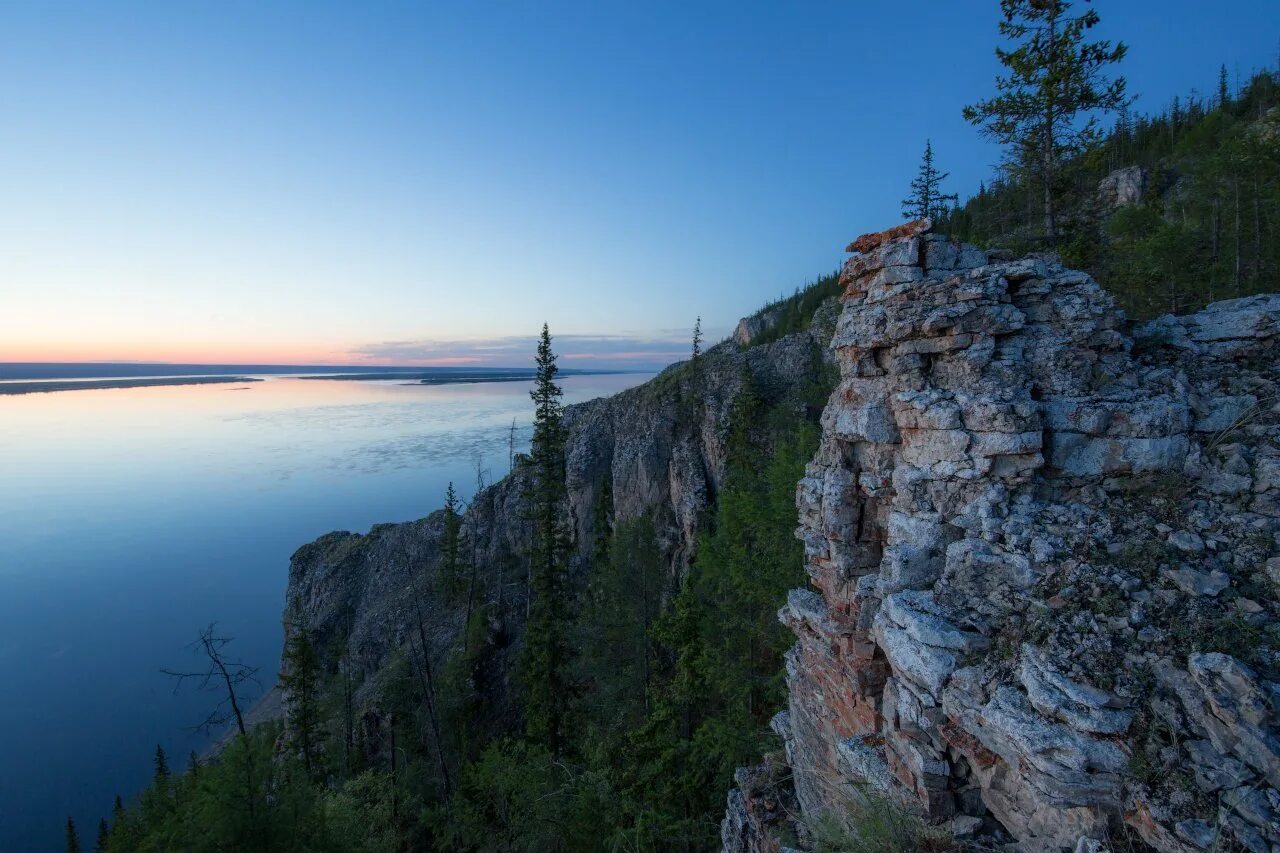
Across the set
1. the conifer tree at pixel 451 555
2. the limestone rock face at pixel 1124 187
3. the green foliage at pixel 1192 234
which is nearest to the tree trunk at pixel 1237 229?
the green foliage at pixel 1192 234

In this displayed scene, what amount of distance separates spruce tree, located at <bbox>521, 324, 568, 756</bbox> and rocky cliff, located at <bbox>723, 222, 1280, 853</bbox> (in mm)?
19384

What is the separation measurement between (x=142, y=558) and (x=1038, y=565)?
65.6 meters

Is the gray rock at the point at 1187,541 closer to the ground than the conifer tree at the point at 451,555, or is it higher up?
higher up

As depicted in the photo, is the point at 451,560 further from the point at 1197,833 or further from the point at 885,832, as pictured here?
the point at 1197,833

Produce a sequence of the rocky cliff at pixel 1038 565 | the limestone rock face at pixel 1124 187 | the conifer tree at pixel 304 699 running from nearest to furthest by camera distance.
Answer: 1. the rocky cliff at pixel 1038 565
2. the conifer tree at pixel 304 699
3. the limestone rock face at pixel 1124 187

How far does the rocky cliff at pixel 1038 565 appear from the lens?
170 inches

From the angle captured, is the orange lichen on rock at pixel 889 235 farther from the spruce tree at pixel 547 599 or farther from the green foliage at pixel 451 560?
the green foliage at pixel 451 560

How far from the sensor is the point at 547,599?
29.2 m

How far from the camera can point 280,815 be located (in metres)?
9.95

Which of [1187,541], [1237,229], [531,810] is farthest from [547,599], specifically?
[1237,229]

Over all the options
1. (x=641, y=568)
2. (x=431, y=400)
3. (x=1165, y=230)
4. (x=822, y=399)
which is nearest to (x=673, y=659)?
(x=641, y=568)

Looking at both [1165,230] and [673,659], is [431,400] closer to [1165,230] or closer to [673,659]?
[673,659]

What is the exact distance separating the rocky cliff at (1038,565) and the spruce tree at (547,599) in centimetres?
1938

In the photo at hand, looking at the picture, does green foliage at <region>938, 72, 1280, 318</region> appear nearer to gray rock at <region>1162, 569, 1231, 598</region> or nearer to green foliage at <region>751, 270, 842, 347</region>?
gray rock at <region>1162, 569, 1231, 598</region>
